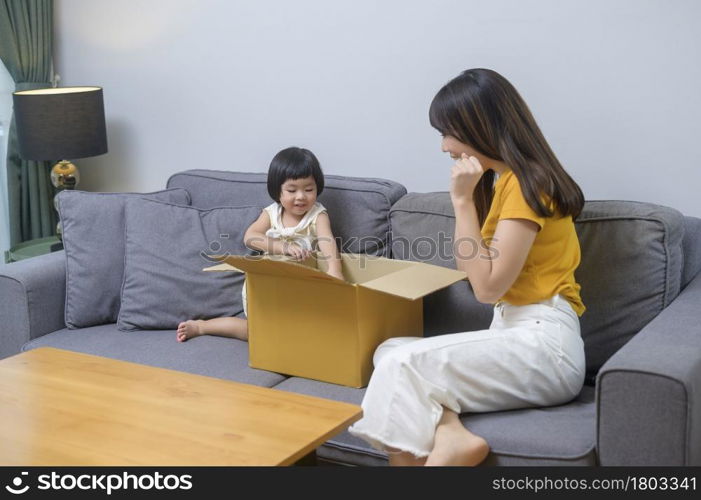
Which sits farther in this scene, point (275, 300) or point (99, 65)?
point (99, 65)

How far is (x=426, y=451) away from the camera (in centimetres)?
196

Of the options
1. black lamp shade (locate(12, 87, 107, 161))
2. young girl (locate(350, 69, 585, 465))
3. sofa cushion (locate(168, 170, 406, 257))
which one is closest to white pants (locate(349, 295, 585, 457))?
young girl (locate(350, 69, 585, 465))

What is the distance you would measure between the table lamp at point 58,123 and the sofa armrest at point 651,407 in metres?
2.27

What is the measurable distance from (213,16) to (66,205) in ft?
3.03

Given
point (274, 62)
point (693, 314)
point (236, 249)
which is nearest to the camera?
point (693, 314)

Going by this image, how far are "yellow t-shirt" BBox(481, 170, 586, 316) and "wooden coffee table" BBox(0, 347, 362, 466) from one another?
554mm

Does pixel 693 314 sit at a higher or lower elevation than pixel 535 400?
higher

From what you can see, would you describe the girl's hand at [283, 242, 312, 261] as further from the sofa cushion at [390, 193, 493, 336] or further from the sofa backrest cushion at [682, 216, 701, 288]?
the sofa backrest cushion at [682, 216, 701, 288]

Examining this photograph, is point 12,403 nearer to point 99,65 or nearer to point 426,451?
point 426,451

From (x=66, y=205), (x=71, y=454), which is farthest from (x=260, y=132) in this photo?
(x=71, y=454)

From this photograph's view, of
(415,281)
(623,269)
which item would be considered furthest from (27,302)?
(623,269)

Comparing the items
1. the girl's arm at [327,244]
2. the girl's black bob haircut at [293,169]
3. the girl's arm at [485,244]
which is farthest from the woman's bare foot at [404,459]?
the girl's black bob haircut at [293,169]

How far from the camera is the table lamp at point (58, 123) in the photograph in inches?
128
